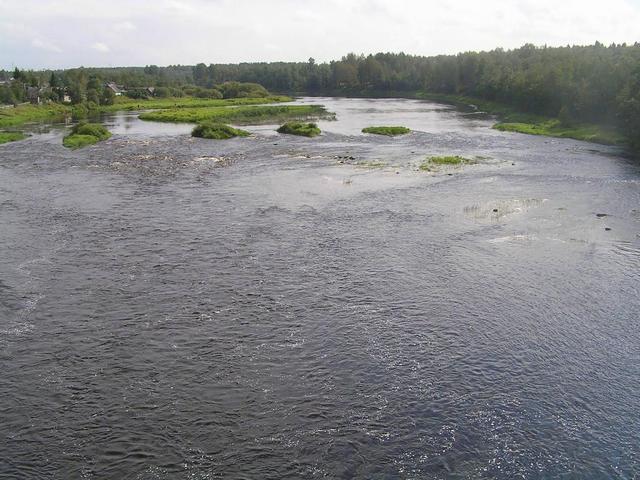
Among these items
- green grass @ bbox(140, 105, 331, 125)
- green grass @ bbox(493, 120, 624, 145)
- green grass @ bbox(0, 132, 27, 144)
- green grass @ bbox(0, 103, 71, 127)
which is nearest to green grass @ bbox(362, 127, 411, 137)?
green grass @ bbox(493, 120, 624, 145)

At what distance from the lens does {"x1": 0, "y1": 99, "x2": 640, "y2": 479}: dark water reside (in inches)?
790

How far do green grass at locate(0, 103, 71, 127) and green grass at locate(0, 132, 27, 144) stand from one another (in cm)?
1276

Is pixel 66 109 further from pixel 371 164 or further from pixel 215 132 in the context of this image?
pixel 371 164

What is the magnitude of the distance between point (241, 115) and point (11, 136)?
53359 millimetres

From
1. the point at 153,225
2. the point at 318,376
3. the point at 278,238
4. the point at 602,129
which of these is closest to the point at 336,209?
the point at 278,238

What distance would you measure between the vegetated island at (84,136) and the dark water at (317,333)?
27.8 m

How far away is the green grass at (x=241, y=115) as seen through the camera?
121188 mm

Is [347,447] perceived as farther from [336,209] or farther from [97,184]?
[97,184]

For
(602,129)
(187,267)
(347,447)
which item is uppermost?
(602,129)

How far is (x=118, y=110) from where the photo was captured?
151875mm

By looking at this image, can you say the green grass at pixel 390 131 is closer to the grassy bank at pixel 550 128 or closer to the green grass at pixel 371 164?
the grassy bank at pixel 550 128

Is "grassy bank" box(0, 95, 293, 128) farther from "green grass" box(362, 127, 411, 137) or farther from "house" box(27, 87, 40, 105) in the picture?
"green grass" box(362, 127, 411, 137)

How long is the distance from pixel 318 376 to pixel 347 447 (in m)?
4.58

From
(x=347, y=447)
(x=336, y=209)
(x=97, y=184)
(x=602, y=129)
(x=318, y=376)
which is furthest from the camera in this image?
(x=602, y=129)
